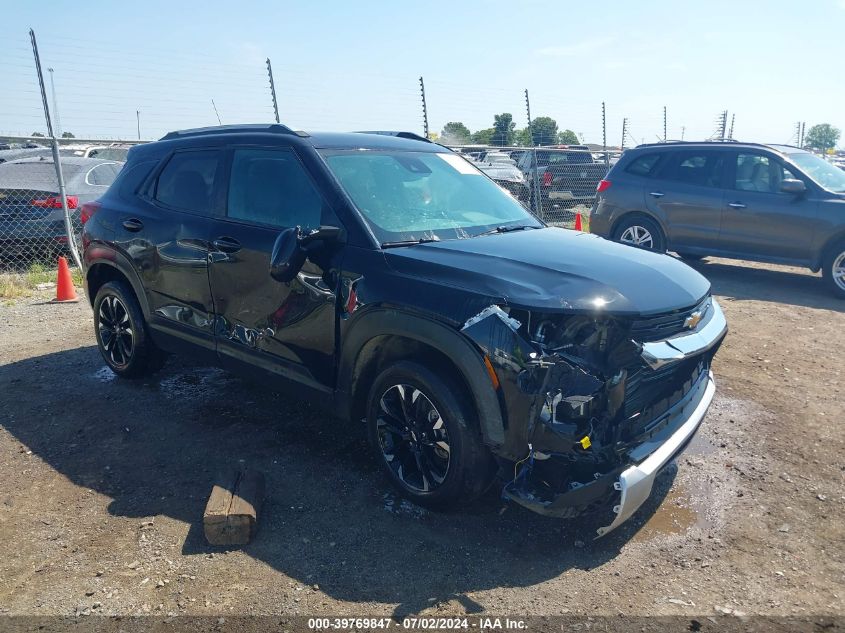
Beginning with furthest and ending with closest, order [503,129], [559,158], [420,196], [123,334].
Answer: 1. [503,129]
2. [559,158]
3. [123,334]
4. [420,196]

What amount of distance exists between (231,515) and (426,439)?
1.02 meters

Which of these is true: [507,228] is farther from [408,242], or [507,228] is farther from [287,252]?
[287,252]

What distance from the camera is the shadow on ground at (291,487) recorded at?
3.08m

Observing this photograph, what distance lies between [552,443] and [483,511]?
830 mm

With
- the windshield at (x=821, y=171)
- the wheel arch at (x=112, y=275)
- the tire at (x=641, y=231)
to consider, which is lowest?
the tire at (x=641, y=231)

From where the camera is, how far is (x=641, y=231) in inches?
383

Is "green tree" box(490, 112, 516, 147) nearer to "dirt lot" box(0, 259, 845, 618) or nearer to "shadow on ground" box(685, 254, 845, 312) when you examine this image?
"shadow on ground" box(685, 254, 845, 312)

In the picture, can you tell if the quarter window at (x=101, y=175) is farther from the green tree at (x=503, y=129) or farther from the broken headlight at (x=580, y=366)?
the green tree at (x=503, y=129)

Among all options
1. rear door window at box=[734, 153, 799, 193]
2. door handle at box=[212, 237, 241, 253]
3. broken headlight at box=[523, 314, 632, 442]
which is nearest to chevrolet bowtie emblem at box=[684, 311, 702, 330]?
broken headlight at box=[523, 314, 632, 442]

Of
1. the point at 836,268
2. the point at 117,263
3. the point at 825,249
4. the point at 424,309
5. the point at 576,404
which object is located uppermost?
the point at 117,263

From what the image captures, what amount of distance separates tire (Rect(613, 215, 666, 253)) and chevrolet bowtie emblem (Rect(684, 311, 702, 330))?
20.8 ft

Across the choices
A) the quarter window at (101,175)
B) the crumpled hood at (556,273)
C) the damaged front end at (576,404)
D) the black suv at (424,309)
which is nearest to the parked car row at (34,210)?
the quarter window at (101,175)

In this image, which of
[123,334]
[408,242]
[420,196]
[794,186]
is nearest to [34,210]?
[123,334]

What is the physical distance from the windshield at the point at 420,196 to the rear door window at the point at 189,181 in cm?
101
